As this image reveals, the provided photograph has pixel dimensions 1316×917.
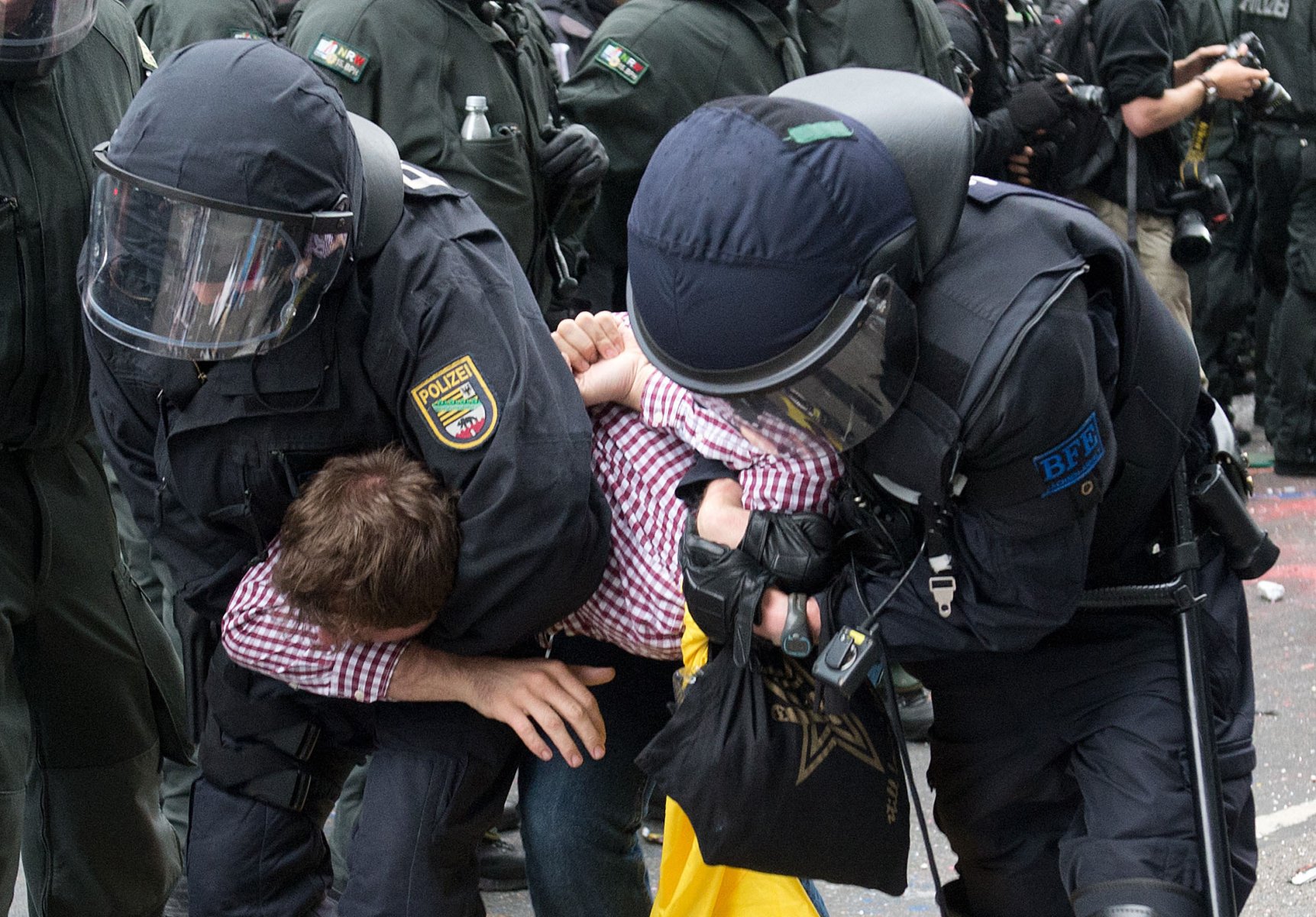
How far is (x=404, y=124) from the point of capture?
3436 mm

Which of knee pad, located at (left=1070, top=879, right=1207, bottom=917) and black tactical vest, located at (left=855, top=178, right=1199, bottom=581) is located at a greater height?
black tactical vest, located at (left=855, top=178, right=1199, bottom=581)

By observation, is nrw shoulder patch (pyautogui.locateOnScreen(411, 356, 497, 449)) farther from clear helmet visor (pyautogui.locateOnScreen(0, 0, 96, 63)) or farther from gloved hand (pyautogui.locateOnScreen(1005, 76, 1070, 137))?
gloved hand (pyautogui.locateOnScreen(1005, 76, 1070, 137))

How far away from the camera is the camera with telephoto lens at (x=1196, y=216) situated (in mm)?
5094

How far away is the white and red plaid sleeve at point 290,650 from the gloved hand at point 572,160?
5.32 ft

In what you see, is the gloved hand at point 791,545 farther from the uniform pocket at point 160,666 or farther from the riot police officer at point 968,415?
the uniform pocket at point 160,666

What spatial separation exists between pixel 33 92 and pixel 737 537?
1.40m

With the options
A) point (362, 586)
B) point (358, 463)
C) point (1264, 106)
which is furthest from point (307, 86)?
point (1264, 106)

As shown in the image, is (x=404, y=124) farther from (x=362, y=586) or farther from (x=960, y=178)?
(x=960, y=178)

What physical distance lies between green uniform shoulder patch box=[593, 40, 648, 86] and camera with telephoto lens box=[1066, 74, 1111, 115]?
162 cm

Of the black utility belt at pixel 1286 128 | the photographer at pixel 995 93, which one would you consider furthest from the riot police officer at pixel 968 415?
the black utility belt at pixel 1286 128

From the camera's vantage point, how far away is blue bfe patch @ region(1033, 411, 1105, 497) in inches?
70.4

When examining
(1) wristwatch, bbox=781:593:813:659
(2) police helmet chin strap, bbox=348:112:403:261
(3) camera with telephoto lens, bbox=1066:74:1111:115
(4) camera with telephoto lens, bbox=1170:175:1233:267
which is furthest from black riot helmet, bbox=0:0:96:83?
(4) camera with telephoto lens, bbox=1170:175:1233:267

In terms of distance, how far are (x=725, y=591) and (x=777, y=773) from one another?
0.92 feet

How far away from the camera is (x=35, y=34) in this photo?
2.49 meters
